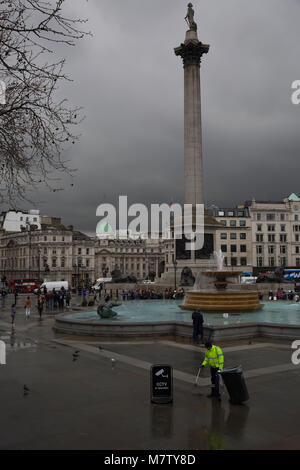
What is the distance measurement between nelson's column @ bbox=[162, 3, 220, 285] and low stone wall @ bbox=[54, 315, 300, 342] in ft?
84.3

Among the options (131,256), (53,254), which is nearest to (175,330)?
(53,254)

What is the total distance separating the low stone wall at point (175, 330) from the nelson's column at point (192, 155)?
2568 cm

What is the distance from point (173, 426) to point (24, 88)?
8.05 metres

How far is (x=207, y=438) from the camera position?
676cm

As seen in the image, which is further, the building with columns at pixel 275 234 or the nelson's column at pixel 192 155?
the building with columns at pixel 275 234

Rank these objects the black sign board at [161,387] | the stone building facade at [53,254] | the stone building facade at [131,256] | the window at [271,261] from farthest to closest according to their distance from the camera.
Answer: the stone building facade at [131,256] → the stone building facade at [53,254] → the window at [271,261] → the black sign board at [161,387]

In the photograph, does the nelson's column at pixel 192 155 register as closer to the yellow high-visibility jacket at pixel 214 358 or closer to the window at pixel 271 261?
the yellow high-visibility jacket at pixel 214 358

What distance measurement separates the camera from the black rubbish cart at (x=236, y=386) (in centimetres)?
852

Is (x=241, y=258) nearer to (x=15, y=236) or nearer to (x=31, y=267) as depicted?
(x=31, y=267)

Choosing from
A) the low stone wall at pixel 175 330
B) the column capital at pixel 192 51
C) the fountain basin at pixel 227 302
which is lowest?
the low stone wall at pixel 175 330

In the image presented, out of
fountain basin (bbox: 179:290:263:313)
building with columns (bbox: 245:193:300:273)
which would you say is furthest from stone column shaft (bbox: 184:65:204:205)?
building with columns (bbox: 245:193:300:273)

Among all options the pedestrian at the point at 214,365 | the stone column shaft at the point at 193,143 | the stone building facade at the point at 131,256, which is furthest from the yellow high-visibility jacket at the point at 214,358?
the stone building facade at the point at 131,256

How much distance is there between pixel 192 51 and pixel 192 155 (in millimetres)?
13128

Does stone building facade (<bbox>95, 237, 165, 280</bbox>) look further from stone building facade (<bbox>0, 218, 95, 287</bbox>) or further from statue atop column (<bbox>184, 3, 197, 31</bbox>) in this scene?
statue atop column (<bbox>184, 3, 197, 31</bbox>)
